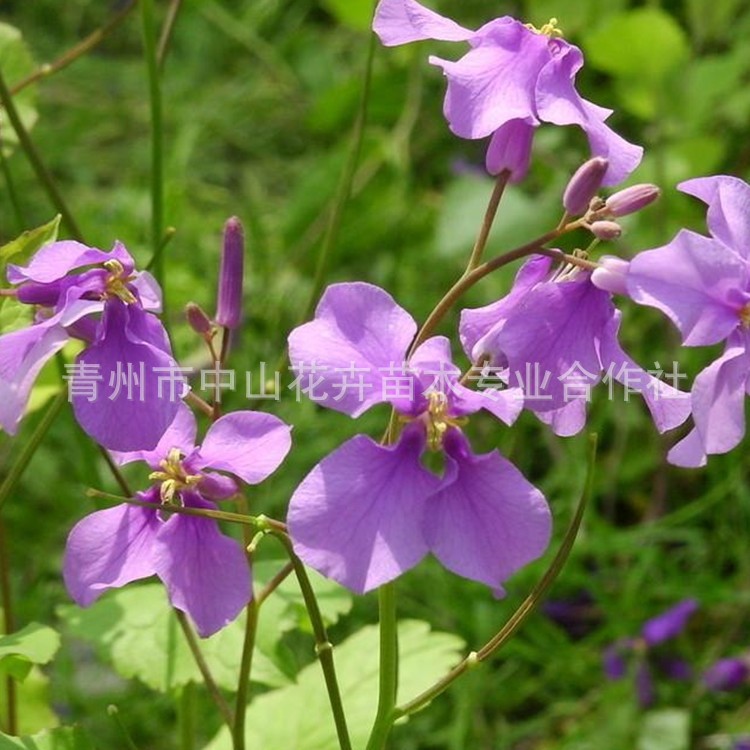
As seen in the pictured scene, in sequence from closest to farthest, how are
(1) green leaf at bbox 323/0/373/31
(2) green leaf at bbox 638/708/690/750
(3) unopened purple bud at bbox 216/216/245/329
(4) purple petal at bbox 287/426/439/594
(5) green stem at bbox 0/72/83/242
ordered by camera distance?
(4) purple petal at bbox 287/426/439/594
(3) unopened purple bud at bbox 216/216/245/329
(5) green stem at bbox 0/72/83/242
(2) green leaf at bbox 638/708/690/750
(1) green leaf at bbox 323/0/373/31

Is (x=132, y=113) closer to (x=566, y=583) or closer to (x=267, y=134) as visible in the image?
(x=267, y=134)

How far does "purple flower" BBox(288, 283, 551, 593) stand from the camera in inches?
29.5

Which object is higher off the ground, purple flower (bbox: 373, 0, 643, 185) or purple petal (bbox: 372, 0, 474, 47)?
purple petal (bbox: 372, 0, 474, 47)

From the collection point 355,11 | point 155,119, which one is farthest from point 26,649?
point 355,11

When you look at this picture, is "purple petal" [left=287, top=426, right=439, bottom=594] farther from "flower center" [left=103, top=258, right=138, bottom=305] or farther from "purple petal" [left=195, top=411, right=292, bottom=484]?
"flower center" [left=103, top=258, right=138, bottom=305]

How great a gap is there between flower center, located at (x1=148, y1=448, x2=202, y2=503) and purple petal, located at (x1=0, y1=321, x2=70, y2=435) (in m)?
0.10

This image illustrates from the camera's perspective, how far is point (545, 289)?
32.8 inches

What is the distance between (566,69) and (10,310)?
A: 0.46m

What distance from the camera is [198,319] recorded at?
938 millimetres

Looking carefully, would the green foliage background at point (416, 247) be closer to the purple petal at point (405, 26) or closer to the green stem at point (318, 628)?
the green stem at point (318, 628)

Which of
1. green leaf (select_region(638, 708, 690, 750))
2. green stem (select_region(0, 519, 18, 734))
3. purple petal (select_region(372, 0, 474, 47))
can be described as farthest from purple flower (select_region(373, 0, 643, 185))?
green leaf (select_region(638, 708, 690, 750))

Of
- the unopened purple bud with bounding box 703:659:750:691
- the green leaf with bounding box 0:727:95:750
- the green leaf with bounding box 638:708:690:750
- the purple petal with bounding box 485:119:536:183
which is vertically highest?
the purple petal with bounding box 485:119:536:183

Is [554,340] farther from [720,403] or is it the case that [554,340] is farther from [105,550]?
[105,550]

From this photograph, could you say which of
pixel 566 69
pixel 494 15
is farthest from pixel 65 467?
pixel 566 69
